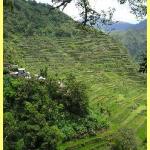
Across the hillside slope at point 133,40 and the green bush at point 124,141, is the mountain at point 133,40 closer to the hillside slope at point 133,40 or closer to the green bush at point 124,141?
the hillside slope at point 133,40

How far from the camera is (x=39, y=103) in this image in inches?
1320

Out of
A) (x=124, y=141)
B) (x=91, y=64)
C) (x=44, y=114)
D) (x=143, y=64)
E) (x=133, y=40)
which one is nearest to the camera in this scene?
(x=143, y=64)

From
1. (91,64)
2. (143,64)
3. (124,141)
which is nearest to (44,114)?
(124,141)

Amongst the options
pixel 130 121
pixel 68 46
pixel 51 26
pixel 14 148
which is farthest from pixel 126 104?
pixel 51 26

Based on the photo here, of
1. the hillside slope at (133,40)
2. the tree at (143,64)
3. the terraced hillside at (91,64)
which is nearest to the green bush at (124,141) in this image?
the terraced hillside at (91,64)

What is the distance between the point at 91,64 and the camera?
72875mm

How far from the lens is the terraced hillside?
4300 cm

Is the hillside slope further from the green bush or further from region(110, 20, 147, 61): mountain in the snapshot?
the green bush

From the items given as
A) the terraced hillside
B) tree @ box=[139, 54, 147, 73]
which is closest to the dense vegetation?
the terraced hillside

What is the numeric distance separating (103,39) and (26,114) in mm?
55157

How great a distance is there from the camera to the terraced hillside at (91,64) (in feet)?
141

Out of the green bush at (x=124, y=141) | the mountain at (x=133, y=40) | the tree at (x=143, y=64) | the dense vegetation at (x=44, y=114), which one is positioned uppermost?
the mountain at (x=133, y=40)

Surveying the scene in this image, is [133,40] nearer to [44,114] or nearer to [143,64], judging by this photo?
[44,114]

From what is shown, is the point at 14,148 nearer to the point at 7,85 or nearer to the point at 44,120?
the point at 44,120
